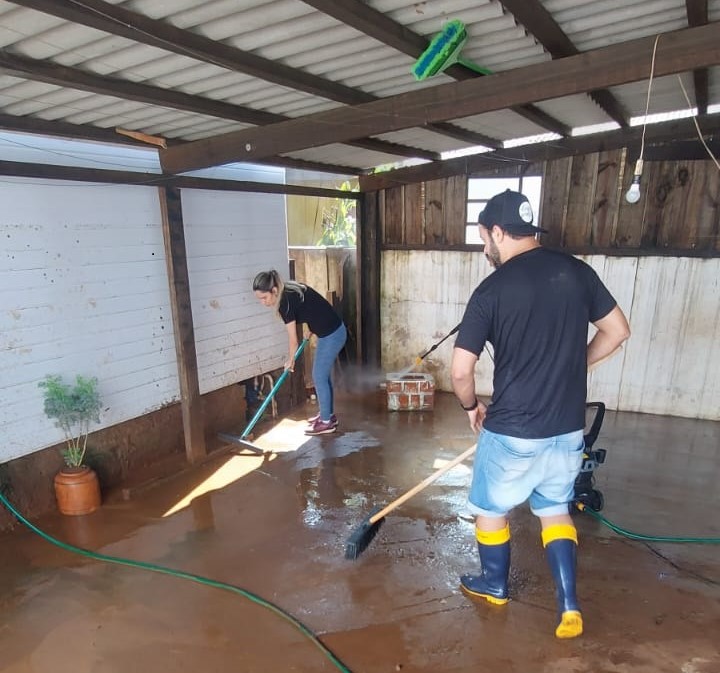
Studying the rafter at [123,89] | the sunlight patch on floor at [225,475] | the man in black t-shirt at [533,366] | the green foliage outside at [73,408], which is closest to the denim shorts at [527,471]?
the man in black t-shirt at [533,366]

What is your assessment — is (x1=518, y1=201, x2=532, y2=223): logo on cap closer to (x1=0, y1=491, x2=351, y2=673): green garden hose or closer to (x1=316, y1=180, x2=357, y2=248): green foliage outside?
(x1=0, y1=491, x2=351, y2=673): green garden hose

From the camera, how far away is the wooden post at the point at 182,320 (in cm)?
381

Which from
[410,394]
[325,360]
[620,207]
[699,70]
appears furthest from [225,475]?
[620,207]

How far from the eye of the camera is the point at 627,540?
2947 mm

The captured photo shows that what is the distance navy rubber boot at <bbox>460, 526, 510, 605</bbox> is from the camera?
93.0 inches

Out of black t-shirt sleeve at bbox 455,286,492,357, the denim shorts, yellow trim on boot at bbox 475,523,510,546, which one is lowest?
yellow trim on boot at bbox 475,523,510,546

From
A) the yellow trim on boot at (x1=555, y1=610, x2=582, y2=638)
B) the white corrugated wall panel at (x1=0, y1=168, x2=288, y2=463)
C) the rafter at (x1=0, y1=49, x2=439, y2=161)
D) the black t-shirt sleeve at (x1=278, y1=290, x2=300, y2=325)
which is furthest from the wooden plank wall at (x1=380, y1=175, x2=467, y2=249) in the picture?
the yellow trim on boot at (x1=555, y1=610, x2=582, y2=638)

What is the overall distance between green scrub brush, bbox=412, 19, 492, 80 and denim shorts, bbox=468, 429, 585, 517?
1.72 metres

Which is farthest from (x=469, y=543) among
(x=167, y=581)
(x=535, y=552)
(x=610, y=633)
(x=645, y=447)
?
(x=645, y=447)

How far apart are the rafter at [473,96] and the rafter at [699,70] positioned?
0.29 m

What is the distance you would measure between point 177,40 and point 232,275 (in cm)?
285

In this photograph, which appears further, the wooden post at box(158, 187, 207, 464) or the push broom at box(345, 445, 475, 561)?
the wooden post at box(158, 187, 207, 464)

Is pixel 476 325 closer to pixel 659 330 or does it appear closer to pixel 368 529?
pixel 368 529

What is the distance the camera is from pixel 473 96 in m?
2.56
